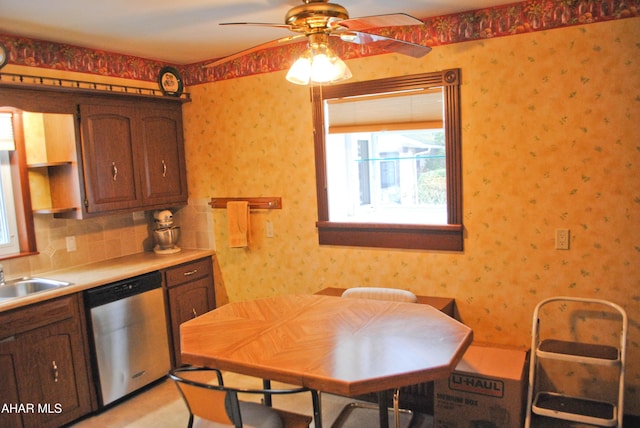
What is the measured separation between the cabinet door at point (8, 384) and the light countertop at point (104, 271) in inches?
8.5

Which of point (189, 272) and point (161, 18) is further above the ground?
point (161, 18)

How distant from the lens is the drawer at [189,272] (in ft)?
11.9

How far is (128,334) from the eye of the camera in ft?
10.8

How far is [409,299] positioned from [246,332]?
3.34 ft

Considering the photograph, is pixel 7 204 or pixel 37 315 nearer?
pixel 37 315

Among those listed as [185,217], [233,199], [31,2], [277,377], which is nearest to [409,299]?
[277,377]

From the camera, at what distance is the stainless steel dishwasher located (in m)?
3.12

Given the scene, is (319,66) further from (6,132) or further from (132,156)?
(6,132)

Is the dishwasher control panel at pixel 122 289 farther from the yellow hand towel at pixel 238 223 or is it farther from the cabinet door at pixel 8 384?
the yellow hand towel at pixel 238 223

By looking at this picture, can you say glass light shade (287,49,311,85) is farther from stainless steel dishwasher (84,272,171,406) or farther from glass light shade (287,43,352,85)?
stainless steel dishwasher (84,272,171,406)

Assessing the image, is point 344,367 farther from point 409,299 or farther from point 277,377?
point 409,299

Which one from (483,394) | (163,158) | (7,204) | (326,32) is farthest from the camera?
(163,158)

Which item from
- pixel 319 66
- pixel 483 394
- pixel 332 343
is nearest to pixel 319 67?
pixel 319 66

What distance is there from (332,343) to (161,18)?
2.06m
